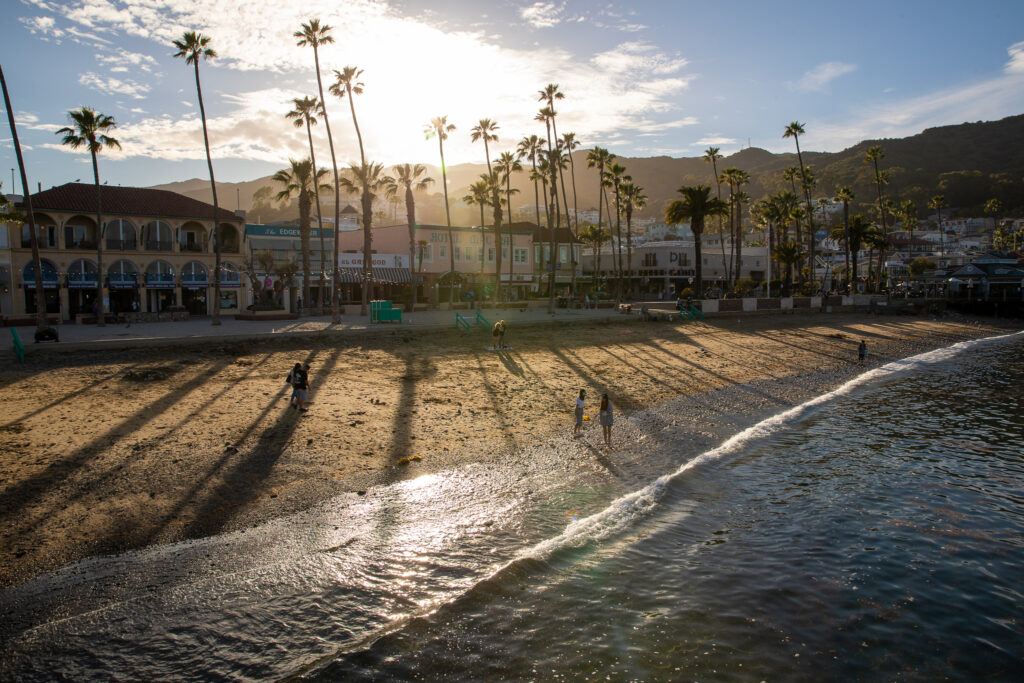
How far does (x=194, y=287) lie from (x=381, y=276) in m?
14.4

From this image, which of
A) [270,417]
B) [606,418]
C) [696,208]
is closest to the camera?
[606,418]

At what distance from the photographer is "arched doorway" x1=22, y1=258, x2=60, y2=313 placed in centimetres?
3688

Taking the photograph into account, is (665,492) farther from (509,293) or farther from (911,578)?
(509,293)

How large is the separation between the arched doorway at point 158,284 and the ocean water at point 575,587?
1560 inches

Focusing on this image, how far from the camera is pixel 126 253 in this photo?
1607 inches

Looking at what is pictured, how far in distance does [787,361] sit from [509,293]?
1393 inches

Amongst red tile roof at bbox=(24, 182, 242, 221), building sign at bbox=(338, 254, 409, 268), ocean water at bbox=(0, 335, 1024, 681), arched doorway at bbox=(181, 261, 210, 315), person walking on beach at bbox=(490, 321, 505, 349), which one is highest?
red tile roof at bbox=(24, 182, 242, 221)

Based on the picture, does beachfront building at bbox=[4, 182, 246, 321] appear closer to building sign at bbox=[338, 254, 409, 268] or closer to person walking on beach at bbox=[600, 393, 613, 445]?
building sign at bbox=[338, 254, 409, 268]

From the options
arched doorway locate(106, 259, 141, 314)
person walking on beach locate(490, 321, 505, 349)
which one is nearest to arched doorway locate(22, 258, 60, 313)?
arched doorway locate(106, 259, 141, 314)

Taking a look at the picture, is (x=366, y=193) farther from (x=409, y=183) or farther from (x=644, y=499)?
(x=644, y=499)

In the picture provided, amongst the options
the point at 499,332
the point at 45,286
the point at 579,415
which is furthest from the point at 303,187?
the point at 579,415

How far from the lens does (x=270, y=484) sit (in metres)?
11.0

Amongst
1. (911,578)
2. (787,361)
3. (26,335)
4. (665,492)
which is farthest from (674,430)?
(26,335)

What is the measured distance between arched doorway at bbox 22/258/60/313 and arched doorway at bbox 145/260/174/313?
17.3ft
